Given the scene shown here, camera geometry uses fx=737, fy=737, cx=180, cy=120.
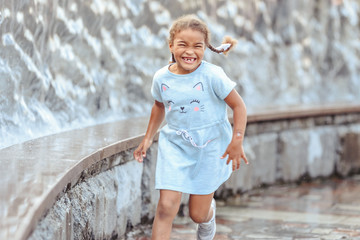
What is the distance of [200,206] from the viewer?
347cm

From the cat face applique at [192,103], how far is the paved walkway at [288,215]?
1.12 metres

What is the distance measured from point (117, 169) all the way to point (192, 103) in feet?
2.93

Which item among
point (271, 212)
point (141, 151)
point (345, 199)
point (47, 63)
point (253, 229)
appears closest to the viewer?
point (141, 151)

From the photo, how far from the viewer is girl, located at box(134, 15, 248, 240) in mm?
3311

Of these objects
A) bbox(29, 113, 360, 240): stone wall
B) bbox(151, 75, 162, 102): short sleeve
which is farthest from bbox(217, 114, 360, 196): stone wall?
bbox(151, 75, 162, 102): short sleeve

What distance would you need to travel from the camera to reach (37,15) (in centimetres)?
418

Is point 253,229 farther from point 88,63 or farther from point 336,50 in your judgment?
point 336,50

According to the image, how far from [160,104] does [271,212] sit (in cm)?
208

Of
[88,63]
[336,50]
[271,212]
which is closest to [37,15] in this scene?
[88,63]

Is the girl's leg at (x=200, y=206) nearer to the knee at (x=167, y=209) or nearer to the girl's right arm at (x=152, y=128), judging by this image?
the knee at (x=167, y=209)

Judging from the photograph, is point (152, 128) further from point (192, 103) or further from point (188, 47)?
point (188, 47)

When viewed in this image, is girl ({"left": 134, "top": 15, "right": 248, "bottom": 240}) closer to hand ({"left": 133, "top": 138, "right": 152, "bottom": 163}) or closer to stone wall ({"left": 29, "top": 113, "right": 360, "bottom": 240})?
hand ({"left": 133, "top": 138, "right": 152, "bottom": 163})

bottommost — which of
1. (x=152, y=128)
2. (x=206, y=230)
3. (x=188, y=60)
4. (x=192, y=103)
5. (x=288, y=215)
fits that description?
(x=288, y=215)

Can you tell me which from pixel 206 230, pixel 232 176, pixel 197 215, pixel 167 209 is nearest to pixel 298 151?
pixel 232 176
